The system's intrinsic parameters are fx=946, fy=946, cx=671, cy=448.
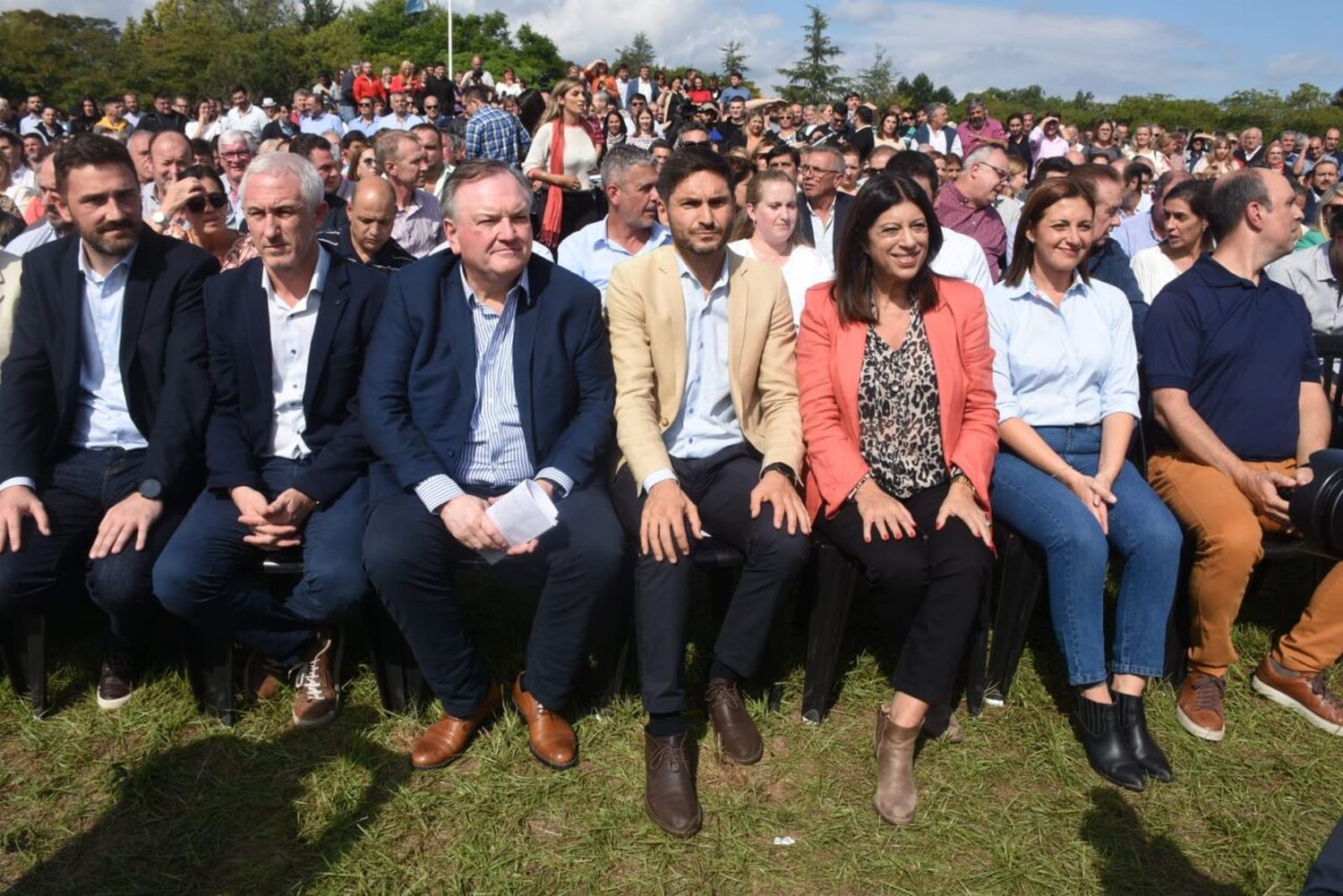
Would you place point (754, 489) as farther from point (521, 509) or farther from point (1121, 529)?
point (1121, 529)

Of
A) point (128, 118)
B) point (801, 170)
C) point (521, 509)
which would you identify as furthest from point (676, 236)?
point (128, 118)

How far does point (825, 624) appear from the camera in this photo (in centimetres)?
309

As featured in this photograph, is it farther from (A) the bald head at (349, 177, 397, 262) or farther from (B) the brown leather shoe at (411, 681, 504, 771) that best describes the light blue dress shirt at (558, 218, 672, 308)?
(B) the brown leather shoe at (411, 681, 504, 771)

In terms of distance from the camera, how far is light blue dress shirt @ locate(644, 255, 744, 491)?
3.28 meters

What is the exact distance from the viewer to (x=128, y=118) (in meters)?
15.6

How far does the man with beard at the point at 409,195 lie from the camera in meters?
5.43

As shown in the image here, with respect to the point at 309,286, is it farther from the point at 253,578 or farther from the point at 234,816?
the point at 234,816

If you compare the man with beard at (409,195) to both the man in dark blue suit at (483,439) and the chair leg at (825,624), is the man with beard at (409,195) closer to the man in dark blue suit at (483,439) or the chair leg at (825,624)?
the man in dark blue suit at (483,439)

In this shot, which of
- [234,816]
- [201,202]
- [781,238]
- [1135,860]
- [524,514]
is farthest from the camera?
[781,238]

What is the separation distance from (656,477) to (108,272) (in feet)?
Result: 6.64

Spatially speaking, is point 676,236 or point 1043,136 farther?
point 1043,136

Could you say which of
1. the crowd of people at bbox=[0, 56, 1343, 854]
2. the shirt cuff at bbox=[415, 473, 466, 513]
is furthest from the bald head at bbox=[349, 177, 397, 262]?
the shirt cuff at bbox=[415, 473, 466, 513]

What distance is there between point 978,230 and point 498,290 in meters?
3.74

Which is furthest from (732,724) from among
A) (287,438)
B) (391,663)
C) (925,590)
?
(287,438)
